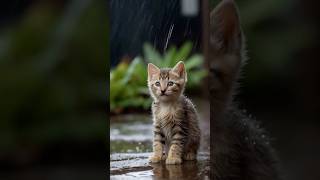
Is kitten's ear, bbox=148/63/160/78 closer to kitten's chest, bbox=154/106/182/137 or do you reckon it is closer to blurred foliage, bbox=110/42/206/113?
blurred foliage, bbox=110/42/206/113

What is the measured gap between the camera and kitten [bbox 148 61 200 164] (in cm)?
211

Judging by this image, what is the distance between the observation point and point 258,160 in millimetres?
2246

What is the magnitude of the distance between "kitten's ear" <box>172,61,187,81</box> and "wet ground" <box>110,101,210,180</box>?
0.43 feet

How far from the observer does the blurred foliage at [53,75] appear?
192 cm

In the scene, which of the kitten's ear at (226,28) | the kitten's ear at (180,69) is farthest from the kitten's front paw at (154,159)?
the kitten's ear at (226,28)

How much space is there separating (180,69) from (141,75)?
15 centimetres

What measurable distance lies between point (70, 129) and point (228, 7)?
76 cm

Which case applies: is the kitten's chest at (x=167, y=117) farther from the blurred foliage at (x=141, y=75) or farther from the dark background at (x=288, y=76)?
the dark background at (x=288, y=76)

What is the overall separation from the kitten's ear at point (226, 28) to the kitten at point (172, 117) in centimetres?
20

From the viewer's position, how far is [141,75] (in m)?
2.16

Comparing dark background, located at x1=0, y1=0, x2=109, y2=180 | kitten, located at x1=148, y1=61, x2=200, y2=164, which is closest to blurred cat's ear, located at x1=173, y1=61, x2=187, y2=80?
kitten, located at x1=148, y1=61, x2=200, y2=164

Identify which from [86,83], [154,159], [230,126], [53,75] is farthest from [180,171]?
[53,75]

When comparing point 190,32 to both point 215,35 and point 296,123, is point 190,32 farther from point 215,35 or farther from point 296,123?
point 296,123

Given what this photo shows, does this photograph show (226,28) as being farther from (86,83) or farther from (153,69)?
(86,83)
